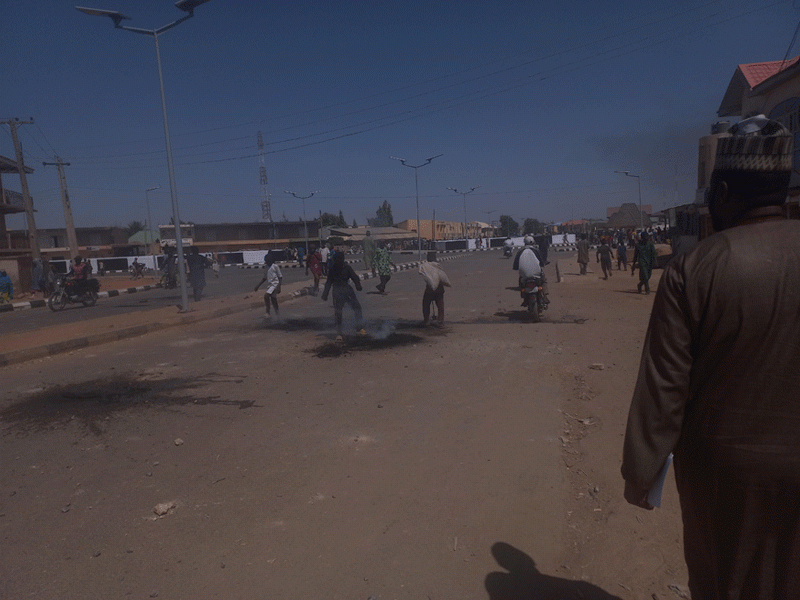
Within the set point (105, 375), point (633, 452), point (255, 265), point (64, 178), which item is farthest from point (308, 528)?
point (255, 265)

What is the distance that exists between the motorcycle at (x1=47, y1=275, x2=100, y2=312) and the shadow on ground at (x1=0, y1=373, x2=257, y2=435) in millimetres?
13000

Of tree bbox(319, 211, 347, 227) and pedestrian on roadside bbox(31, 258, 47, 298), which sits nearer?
pedestrian on roadside bbox(31, 258, 47, 298)

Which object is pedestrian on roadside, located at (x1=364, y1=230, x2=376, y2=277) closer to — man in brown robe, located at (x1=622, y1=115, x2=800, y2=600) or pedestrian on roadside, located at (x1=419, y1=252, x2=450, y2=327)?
pedestrian on roadside, located at (x1=419, y1=252, x2=450, y2=327)

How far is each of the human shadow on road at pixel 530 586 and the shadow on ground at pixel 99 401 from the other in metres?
Result: 3.76

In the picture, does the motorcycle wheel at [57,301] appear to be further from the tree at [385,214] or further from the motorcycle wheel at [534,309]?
the tree at [385,214]

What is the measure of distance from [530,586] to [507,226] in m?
111

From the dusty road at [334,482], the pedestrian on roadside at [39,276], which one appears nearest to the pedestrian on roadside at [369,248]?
the pedestrian on roadside at [39,276]

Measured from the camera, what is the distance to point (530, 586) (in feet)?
9.07

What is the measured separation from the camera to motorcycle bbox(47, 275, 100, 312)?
60.7 feet

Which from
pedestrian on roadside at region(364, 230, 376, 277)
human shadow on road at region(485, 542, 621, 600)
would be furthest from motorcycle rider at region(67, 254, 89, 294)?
human shadow on road at region(485, 542, 621, 600)

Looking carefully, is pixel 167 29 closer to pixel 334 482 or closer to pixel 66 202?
pixel 334 482

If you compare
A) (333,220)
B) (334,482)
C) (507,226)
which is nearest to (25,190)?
(334,482)

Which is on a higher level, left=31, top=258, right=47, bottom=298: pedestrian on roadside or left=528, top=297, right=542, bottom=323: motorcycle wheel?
left=31, top=258, right=47, bottom=298: pedestrian on roadside

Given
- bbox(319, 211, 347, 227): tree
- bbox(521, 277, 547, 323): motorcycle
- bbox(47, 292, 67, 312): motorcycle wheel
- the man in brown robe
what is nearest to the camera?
the man in brown robe
